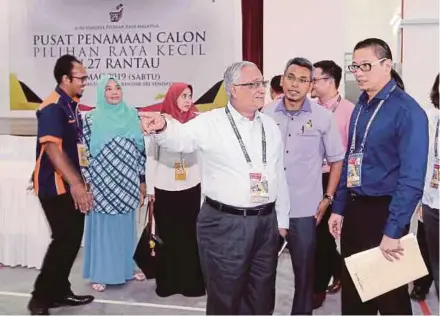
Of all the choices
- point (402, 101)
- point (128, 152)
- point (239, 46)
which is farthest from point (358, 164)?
point (239, 46)

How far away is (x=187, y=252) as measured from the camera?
3133 millimetres

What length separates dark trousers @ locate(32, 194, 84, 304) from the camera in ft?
8.89

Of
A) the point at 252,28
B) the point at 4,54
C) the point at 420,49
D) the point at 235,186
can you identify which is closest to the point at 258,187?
the point at 235,186

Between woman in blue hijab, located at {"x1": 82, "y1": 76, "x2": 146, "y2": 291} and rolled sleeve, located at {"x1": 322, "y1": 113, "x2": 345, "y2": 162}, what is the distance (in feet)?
3.88

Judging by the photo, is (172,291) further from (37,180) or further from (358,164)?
(358,164)

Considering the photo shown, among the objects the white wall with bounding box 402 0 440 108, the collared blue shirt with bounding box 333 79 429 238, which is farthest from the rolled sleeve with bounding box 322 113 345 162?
the white wall with bounding box 402 0 440 108

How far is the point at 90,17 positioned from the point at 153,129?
372cm

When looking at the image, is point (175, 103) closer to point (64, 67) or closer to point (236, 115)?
point (64, 67)

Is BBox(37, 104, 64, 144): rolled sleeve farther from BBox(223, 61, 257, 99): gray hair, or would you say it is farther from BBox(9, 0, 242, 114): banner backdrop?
BBox(9, 0, 242, 114): banner backdrop

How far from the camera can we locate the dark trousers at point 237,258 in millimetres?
1985

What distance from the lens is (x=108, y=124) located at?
3080 mm

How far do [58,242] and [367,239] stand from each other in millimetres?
1555

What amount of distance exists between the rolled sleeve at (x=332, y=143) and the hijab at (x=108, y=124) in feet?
Answer: 3.88

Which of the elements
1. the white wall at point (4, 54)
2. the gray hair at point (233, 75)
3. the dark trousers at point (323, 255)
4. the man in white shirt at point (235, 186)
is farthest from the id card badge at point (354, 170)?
the white wall at point (4, 54)
